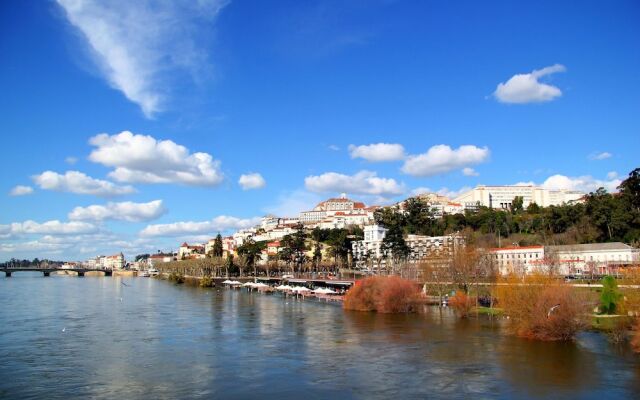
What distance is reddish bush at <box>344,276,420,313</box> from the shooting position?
61500 mm

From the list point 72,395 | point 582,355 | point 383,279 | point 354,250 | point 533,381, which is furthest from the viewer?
point 354,250

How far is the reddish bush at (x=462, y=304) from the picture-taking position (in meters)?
56.5

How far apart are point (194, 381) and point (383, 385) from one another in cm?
981

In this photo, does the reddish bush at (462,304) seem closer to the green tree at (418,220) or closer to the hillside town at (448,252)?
the hillside town at (448,252)

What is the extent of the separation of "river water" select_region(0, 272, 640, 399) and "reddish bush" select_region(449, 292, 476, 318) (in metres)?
3.17

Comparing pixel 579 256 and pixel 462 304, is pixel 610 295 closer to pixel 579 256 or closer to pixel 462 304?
pixel 462 304

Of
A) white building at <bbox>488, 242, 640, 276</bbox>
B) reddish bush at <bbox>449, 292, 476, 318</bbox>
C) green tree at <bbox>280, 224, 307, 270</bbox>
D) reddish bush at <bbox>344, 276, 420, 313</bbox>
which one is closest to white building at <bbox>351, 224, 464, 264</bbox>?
green tree at <bbox>280, 224, 307, 270</bbox>

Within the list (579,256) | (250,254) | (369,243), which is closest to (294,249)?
(250,254)

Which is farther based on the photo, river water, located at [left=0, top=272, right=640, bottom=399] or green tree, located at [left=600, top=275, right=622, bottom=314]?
green tree, located at [left=600, top=275, right=622, bottom=314]

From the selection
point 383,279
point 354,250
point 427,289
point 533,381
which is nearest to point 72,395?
point 533,381

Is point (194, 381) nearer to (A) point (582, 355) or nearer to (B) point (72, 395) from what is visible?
(B) point (72, 395)

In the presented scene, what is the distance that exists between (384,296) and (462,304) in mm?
9061

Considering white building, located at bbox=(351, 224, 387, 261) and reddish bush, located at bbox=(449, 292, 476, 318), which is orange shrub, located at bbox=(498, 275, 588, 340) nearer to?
reddish bush, located at bbox=(449, 292, 476, 318)

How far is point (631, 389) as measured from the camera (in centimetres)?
2600
